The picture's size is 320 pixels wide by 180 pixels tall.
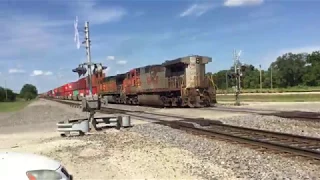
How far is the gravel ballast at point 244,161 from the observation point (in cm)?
682

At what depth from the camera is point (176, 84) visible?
2920cm

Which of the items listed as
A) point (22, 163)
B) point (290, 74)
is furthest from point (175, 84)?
point (290, 74)

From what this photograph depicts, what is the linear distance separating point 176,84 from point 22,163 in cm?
2515

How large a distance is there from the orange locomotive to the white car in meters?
23.9

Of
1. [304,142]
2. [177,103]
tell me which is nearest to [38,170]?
[304,142]

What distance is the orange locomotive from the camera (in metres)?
28.5

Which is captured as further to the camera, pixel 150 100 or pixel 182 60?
pixel 150 100

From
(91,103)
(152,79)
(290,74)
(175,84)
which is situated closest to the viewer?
(91,103)

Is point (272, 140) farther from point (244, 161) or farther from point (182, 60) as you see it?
point (182, 60)

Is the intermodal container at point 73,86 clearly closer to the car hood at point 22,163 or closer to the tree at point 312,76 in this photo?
the car hood at point 22,163

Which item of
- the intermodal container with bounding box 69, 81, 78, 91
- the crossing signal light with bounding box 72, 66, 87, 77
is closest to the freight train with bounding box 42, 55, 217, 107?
the crossing signal light with bounding box 72, 66, 87, 77

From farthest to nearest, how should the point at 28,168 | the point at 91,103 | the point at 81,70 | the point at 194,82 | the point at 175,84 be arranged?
the point at 175,84 < the point at 194,82 < the point at 91,103 < the point at 81,70 < the point at 28,168

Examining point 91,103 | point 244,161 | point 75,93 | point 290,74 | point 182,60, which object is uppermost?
point 290,74

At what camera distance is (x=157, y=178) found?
→ 6.77 meters
